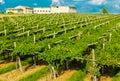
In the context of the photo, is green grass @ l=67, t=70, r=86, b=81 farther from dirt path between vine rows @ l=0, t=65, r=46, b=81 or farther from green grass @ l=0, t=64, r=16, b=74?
green grass @ l=0, t=64, r=16, b=74

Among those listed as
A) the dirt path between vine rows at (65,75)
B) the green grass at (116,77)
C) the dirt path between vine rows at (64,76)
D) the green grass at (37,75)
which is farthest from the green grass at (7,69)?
the green grass at (116,77)

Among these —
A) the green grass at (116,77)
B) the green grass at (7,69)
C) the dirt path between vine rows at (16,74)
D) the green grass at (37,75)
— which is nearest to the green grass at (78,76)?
the green grass at (116,77)

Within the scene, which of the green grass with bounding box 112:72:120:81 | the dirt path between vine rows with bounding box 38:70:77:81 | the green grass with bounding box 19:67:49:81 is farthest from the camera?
the green grass with bounding box 19:67:49:81

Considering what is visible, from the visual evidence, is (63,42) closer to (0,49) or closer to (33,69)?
(33,69)

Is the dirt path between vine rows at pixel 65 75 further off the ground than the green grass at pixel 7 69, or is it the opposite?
the green grass at pixel 7 69

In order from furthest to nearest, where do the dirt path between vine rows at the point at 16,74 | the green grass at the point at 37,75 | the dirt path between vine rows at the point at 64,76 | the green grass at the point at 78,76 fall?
the dirt path between vine rows at the point at 16,74
the green grass at the point at 37,75
the dirt path between vine rows at the point at 64,76
the green grass at the point at 78,76

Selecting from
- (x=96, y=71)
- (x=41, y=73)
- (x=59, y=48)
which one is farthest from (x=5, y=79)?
(x=96, y=71)

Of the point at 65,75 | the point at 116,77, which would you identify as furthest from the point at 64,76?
the point at 116,77

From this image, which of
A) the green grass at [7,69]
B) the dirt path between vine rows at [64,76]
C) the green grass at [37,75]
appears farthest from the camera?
the green grass at [7,69]

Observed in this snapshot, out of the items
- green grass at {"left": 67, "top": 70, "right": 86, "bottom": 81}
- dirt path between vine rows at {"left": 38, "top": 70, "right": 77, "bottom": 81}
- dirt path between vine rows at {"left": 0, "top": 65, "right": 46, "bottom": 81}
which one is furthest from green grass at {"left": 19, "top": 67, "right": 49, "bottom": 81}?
green grass at {"left": 67, "top": 70, "right": 86, "bottom": 81}

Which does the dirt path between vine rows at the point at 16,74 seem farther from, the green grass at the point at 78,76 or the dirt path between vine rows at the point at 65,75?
the green grass at the point at 78,76

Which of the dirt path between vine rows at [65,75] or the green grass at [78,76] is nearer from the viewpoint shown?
the green grass at [78,76]

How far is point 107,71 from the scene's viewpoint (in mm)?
23938

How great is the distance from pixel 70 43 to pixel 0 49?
6179 millimetres
